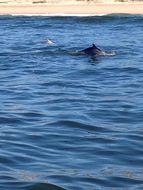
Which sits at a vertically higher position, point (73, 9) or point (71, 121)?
point (73, 9)

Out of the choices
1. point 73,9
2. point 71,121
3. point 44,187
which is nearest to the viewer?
point 44,187

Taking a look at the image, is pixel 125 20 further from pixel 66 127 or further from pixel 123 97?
pixel 66 127

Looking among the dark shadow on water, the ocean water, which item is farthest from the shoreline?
the dark shadow on water

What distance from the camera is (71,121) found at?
36.3ft

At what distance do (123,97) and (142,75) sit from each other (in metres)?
3.62

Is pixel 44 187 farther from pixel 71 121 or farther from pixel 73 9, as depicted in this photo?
pixel 73 9

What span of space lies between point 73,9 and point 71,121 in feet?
160

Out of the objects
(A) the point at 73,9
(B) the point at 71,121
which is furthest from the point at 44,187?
(A) the point at 73,9

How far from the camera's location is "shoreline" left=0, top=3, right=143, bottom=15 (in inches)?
2174

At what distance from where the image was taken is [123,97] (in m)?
13.4

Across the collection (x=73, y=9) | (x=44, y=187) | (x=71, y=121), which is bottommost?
(x=44, y=187)

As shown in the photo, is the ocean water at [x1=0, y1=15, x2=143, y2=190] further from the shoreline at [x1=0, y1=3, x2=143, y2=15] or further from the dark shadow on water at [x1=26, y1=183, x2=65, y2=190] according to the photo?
the shoreline at [x1=0, y1=3, x2=143, y2=15]

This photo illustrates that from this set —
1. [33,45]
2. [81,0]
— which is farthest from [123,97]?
[81,0]

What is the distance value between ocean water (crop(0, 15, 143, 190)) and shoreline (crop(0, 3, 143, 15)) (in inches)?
1313
